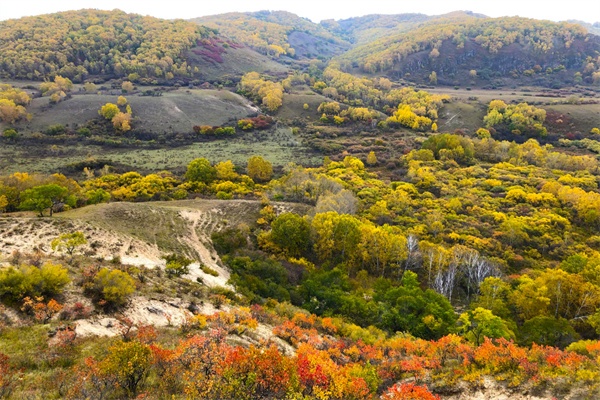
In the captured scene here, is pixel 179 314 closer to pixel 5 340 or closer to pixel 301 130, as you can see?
pixel 5 340

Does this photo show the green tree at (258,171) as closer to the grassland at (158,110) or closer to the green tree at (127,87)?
the grassland at (158,110)

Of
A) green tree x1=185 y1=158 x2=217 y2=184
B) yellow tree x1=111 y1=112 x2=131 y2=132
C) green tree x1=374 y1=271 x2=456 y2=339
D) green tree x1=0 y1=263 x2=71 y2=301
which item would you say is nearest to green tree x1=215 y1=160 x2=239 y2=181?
green tree x1=185 y1=158 x2=217 y2=184

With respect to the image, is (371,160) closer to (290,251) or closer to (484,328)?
(290,251)

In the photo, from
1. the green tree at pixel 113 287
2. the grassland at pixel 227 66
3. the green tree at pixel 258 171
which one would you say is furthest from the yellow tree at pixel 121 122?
the green tree at pixel 113 287

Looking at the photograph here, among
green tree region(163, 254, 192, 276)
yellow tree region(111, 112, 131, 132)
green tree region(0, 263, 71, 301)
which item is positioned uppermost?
yellow tree region(111, 112, 131, 132)

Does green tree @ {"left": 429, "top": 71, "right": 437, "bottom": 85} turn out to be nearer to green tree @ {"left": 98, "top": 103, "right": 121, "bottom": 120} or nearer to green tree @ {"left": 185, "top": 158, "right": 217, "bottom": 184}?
green tree @ {"left": 98, "top": 103, "right": 121, "bottom": 120}

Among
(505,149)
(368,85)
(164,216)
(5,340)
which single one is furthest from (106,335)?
(368,85)

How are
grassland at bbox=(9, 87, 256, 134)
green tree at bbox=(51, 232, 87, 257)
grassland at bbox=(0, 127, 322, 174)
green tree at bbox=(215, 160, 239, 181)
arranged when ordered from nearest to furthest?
green tree at bbox=(51, 232, 87, 257)
green tree at bbox=(215, 160, 239, 181)
grassland at bbox=(0, 127, 322, 174)
grassland at bbox=(9, 87, 256, 134)
